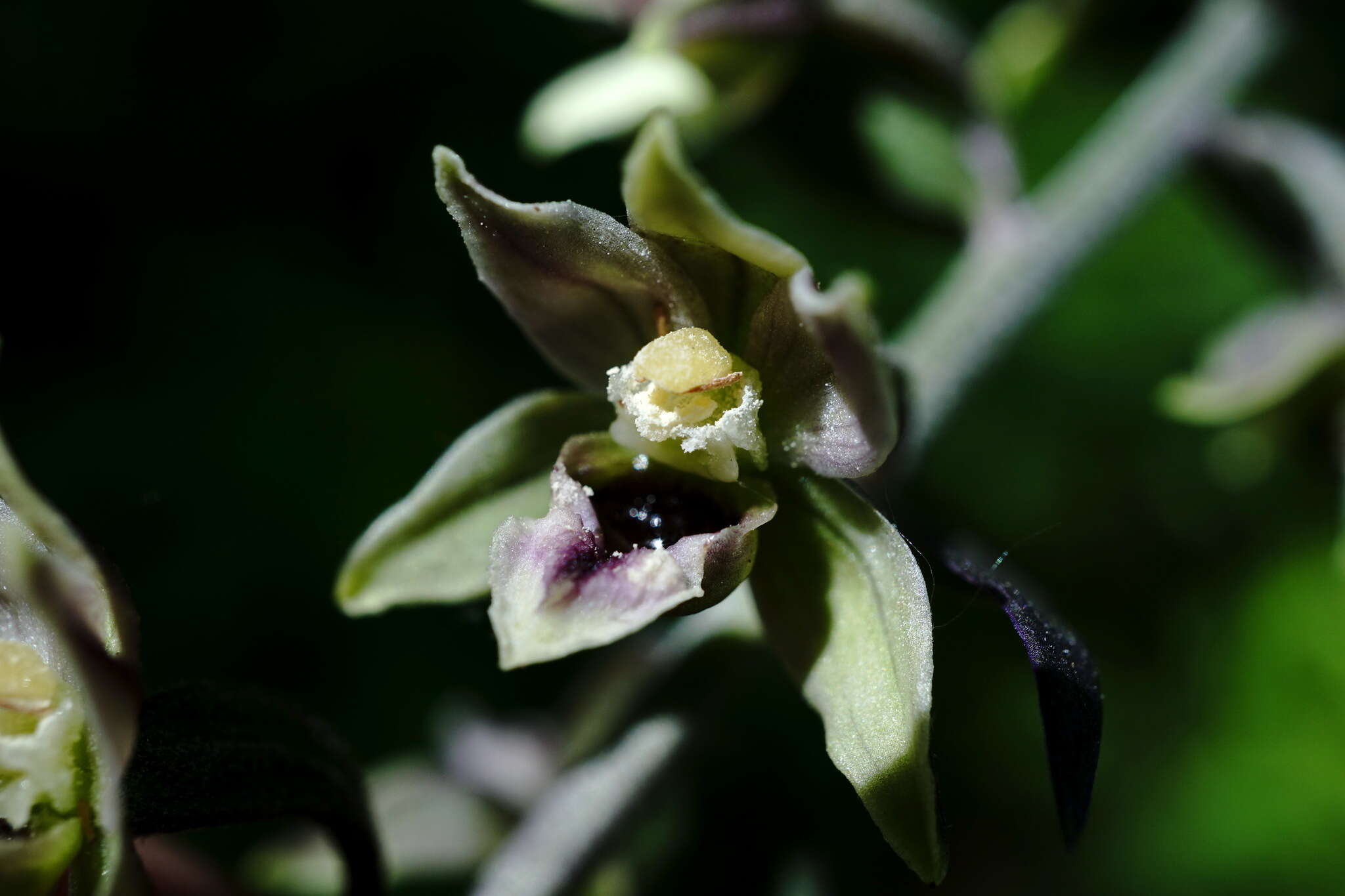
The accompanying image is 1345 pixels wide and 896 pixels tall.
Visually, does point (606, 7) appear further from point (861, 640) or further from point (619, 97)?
point (861, 640)

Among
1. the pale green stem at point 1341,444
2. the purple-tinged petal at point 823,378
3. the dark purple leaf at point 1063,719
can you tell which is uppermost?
the purple-tinged petal at point 823,378

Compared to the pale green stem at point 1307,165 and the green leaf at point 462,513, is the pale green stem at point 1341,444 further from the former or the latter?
the green leaf at point 462,513

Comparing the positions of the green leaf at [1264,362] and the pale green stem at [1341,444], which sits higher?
the green leaf at [1264,362]

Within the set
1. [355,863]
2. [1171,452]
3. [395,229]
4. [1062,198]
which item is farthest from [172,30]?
[1171,452]

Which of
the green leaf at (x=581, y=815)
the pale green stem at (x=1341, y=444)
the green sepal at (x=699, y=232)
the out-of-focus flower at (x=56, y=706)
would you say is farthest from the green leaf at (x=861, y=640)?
the pale green stem at (x=1341, y=444)

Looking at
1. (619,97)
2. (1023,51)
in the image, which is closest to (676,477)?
(619,97)

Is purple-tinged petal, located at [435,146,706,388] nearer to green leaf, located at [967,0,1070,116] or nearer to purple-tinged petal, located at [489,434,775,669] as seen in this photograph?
purple-tinged petal, located at [489,434,775,669]

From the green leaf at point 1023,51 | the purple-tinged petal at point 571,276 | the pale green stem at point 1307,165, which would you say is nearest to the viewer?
the purple-tinged petal at point 571,276

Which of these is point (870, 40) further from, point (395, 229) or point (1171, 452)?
point (1171, 452)

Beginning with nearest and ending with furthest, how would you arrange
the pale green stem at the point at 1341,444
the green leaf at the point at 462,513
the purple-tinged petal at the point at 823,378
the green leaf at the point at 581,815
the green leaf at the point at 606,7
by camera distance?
the purple-tinged petal at the point at 823,378
the green leaf at the point at 462,513
the green leaf at the point at 581,815
the green leaf at the point at 606,7
the pale green stem at the point at 1341,444
